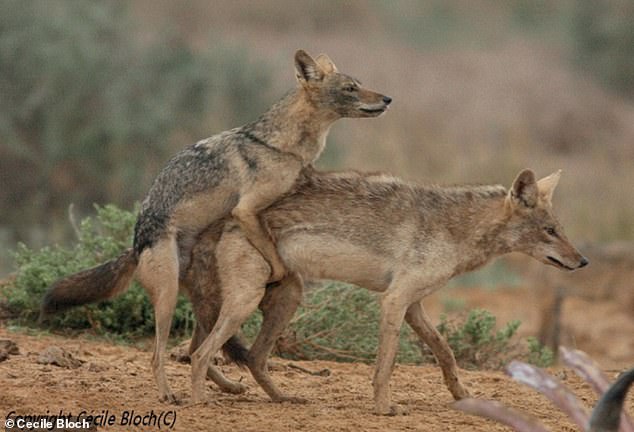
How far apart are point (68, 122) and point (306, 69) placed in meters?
10.4

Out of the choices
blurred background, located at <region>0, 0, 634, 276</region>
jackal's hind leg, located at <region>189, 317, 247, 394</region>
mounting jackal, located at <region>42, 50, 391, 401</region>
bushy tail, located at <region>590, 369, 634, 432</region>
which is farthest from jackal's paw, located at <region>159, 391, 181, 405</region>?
blurred background, located at <region>0, 0, 634, 276</region>

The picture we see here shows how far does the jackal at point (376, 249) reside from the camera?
7695 mm

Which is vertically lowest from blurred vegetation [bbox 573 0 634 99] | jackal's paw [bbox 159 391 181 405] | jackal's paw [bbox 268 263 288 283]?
jackal's paw [bbox 159 391 181 405]

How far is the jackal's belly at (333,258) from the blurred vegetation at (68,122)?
1009 centimetres

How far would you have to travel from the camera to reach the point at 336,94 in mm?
8789

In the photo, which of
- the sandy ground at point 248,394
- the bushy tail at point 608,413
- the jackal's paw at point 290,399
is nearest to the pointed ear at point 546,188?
the sandy ground at point 248,394

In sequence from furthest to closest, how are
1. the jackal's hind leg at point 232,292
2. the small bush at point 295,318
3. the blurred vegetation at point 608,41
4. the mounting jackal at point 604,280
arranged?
the blurred vegetation at point 608,41
the mounting jackal at point 604,280
the small bush at point 295,318
the jackal's hind leg at point 232,292

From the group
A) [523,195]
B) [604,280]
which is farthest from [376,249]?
[604,280]

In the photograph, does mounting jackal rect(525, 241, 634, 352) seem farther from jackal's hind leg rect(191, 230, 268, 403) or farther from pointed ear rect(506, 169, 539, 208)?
jackal's hind leg rect(191, 230, 268, 403)

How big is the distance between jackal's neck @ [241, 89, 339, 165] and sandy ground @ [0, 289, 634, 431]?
4.85 feet

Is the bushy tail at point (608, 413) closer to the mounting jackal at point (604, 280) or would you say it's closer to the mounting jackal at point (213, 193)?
the mounting jackal at point (213, 193)

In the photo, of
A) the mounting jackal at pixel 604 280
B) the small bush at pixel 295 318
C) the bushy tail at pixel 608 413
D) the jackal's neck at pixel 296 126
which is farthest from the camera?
the mounting jackal at pixel 604 280

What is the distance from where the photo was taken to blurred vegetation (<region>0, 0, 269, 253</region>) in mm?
18312

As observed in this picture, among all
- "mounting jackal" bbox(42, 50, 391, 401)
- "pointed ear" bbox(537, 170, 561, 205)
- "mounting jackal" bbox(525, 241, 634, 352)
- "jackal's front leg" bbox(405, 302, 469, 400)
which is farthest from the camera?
"mounting jackal" bbox(525, 241, 634, 352)
